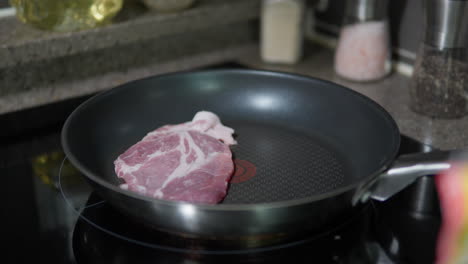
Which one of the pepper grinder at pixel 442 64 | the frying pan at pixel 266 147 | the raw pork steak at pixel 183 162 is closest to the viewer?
the frying pan at pixel 266 147

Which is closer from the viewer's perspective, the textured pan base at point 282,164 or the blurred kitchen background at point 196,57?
the textured pan base at point 282,164

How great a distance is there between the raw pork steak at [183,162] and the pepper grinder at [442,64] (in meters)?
0.35

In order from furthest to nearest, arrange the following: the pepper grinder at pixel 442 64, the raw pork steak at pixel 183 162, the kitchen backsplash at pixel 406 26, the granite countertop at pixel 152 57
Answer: the kitchen backsplash at pixel 406 26 → the granite countertop at pixel 152 57 → the pepper grinder at pixel 442 64 → the raw pork steak at pixel 183 162

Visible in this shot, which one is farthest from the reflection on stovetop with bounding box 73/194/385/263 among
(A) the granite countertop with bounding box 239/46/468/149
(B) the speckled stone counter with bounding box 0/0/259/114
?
(B) the speckled stone counter with bounding box 0/0/259/114

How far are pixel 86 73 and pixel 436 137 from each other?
2.18 feet

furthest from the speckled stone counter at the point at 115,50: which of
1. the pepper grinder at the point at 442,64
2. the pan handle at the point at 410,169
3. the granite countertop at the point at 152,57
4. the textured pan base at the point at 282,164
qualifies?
the pan handle at the point at 410,169

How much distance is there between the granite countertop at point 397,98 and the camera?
944mm

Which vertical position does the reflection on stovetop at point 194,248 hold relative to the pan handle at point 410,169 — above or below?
below

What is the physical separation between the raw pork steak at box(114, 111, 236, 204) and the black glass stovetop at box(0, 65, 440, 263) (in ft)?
0.17

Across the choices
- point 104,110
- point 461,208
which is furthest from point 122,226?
point 461,208

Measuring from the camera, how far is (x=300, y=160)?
2.86 feet

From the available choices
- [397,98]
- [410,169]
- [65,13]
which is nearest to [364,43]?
[397,98]

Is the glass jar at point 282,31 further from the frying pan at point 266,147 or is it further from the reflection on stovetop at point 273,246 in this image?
the reflection on stovetop at point 273,246

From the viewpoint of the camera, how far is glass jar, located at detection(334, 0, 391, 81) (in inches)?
41.6
